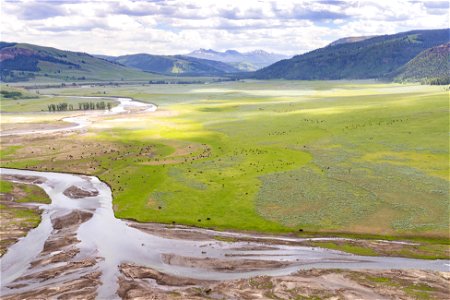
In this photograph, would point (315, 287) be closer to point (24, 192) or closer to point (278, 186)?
point (278, 186)

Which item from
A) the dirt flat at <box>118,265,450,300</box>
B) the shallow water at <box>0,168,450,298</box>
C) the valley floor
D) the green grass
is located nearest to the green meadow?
the valley floor

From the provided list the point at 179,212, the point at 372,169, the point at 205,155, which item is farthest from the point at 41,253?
the point at 372,169

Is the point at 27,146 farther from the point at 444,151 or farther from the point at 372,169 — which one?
the point at 444,151

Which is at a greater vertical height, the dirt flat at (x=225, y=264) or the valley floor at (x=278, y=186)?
the valley floor at (x=278, y=186)

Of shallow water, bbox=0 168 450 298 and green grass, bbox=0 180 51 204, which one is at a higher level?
green grass, bbox=0 180 51 204

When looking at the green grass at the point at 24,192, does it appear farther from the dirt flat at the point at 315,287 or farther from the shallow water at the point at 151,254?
the dirt flat at the point at 315,287

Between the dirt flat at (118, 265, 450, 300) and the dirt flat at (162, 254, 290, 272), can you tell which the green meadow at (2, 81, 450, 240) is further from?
the dirt flat at (118, 265, 450, 300)

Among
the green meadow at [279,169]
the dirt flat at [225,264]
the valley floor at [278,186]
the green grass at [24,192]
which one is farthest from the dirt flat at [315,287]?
the green grass at [24,192]

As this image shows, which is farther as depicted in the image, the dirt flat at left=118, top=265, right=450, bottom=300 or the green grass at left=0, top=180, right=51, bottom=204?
the green grass at left=0, top=180, right=51, bottom=204
